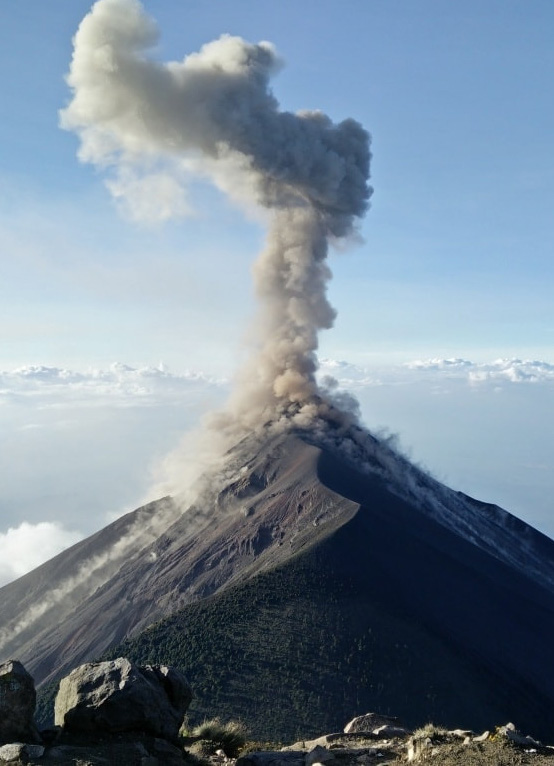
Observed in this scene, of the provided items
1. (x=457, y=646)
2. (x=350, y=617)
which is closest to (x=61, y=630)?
(x=350, y=617)

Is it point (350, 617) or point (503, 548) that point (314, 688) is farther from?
point (503, 548)

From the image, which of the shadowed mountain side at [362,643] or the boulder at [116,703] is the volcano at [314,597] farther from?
the boulder at [116,703]

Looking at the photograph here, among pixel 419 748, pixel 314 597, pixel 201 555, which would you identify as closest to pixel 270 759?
pixel 419 748

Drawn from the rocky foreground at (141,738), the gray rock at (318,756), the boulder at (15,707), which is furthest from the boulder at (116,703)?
the gray rock at (318,756)

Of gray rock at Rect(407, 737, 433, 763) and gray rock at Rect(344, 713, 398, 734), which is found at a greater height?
gray rock at Rect(407, 737, 433, 763)

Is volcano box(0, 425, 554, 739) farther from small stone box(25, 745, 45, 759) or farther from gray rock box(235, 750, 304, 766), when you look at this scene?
small stone box(25, 745, 45, 759)

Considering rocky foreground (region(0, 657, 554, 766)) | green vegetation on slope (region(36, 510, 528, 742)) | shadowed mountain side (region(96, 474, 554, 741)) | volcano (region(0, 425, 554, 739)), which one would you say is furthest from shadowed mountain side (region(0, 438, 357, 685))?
rocky foreground (region(0, 657, 554, 766))

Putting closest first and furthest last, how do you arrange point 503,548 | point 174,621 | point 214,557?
1. point 174,621
2. point 214,557
3. point 503,548
